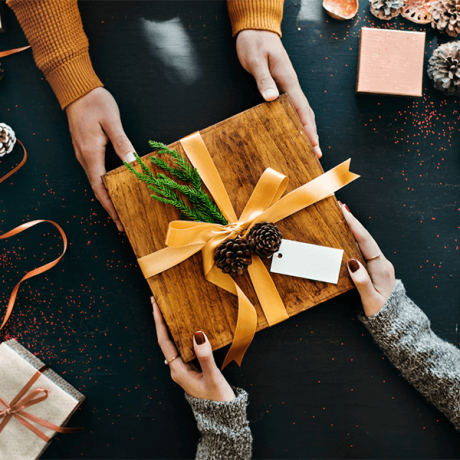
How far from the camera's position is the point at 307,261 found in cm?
71

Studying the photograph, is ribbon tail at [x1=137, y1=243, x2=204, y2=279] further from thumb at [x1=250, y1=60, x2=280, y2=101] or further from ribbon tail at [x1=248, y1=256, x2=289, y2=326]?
thumb at [x1=250, y1=60, x2=280, y2=101]

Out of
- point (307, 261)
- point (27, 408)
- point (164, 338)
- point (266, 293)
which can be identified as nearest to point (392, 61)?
point (307, 261)

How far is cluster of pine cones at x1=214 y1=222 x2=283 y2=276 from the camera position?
0.64 meters

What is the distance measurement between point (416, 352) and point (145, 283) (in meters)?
0.73

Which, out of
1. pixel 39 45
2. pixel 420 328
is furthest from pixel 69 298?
pixel 420 328

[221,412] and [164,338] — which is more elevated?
[164,338]

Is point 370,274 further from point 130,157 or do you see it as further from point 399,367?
point 130,157

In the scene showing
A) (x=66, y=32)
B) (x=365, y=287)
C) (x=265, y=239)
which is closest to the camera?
(x=265, y=239)

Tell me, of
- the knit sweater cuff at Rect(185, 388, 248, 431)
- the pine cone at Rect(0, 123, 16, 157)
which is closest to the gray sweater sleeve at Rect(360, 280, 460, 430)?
the knit sweater cuff at Rect(185, 388, 248, 431)

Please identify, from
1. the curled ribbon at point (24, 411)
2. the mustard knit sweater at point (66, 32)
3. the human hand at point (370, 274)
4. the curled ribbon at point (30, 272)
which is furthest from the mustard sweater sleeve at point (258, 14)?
the curled ribbon at point (24, 411)

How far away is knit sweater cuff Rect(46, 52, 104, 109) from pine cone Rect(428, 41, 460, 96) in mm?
944

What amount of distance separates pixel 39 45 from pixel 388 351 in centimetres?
120

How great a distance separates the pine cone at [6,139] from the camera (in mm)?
911

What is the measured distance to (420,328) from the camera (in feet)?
2.77
